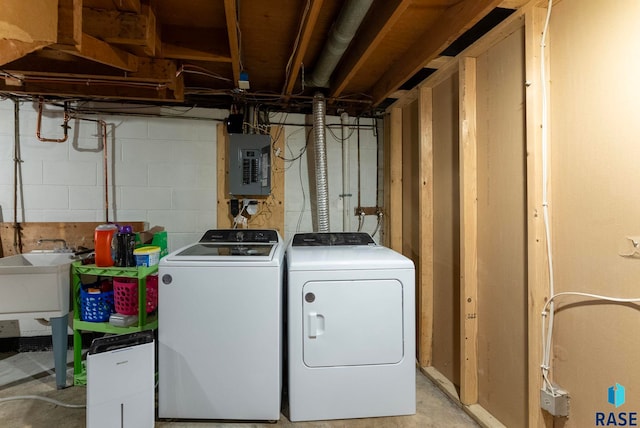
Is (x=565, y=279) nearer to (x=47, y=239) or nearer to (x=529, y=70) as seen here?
(x=529, y=70)

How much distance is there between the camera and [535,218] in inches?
54.5

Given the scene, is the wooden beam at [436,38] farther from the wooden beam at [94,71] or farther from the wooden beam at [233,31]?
the wooden beam at [94,71]

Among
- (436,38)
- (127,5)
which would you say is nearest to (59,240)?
(127,5)

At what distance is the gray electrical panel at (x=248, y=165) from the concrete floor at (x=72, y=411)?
172 centimetres

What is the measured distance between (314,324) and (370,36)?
169cm

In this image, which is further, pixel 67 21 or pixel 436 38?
pixel 436 38

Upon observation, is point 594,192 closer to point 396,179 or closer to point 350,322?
point 350,322

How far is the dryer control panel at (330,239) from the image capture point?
7.52 feet

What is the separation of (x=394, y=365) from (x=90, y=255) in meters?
2.27

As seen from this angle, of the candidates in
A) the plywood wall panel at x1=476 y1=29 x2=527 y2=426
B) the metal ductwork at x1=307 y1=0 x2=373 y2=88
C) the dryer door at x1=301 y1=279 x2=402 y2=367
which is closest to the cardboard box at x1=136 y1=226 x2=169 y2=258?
Result: the dryer door at x1=301 y1=279 x2=402 y2=367

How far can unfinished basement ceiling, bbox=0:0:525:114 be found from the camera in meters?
1.42

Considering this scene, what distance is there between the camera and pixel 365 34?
6.16 feet

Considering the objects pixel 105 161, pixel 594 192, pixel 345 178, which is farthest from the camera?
pixel 345 178

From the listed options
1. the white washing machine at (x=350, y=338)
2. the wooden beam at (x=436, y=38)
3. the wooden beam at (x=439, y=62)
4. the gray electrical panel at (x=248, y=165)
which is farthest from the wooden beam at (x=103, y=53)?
the wooden beam at (x=439, y=62)
